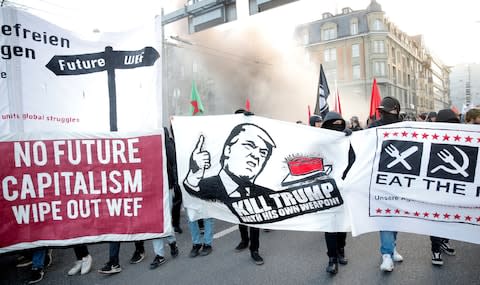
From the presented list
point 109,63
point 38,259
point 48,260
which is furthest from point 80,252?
point 109,63

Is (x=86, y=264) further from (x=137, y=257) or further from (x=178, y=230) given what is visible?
(x=178, y=230)

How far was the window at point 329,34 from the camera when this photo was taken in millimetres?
44659

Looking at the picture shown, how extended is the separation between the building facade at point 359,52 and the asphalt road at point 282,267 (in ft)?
111

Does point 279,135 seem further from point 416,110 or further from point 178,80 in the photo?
point 416,110

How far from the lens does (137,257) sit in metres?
3.79

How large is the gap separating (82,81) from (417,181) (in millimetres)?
3323

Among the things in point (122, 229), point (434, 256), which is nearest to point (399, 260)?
point (434, 256)

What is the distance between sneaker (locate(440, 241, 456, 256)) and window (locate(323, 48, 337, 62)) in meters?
43.3

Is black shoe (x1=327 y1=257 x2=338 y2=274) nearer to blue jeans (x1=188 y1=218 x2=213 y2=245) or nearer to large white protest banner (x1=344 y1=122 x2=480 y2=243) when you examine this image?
large white protest banner (x1=344 y1=122 x2=480 y2=243)

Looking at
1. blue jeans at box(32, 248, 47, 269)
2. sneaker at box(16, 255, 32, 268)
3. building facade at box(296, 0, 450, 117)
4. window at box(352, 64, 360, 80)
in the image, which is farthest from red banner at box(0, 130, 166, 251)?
window at box(352, 64, 360, 80)

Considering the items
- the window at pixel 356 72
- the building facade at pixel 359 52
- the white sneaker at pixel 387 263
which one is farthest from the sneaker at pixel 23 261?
the window at pixel 356 72

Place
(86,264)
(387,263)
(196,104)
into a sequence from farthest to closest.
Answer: (196,104)
(86,264)
(387,263)

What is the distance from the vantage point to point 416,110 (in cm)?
5466

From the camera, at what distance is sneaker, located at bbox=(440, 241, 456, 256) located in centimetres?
353
